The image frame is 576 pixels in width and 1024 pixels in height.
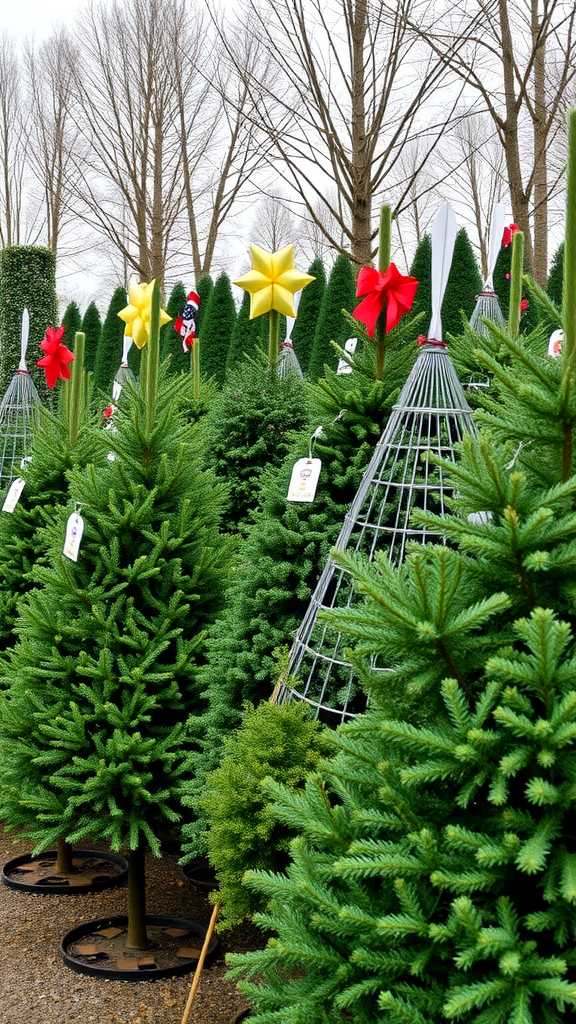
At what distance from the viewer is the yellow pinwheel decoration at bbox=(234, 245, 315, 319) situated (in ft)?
14.3

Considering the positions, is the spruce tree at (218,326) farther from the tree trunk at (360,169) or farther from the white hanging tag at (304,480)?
the white hanging tag at (304,480)

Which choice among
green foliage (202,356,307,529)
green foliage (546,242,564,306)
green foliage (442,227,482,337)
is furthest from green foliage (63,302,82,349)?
green foliage (202,356,307,529)

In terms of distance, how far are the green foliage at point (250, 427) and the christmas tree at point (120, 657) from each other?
1508 mm

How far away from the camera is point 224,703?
9.00 ft

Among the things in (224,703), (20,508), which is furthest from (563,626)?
(20,508)

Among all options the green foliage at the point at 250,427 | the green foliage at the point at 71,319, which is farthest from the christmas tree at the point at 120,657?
the green foliage at the point at 71,319

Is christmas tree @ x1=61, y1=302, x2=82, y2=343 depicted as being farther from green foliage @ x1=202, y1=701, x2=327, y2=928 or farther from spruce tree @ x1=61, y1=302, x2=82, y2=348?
green foliage @ x1=202, y1=701, x2=327, y2=928

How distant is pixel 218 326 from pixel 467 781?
42.3 feet

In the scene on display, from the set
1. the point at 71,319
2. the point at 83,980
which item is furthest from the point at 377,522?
the point at 71,319

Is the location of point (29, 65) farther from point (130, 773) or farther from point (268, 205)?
point (130, 773)

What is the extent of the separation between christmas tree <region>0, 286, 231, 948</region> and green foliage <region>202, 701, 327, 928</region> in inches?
22.3

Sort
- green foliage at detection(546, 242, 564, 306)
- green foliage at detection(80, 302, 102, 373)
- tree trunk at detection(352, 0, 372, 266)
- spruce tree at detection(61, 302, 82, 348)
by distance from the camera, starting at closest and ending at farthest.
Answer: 1. tree trunk at detection(352, 0, 372, 266)
2. green foliage at detection(546, 242, 564, 306)
3. green foliage at detection(80, 302, 102, 373)
4. spruce tree at detection(61, 302, 82, 348)

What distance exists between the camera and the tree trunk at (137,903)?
9.87ft

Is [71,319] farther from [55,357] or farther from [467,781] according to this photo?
[467,781]
